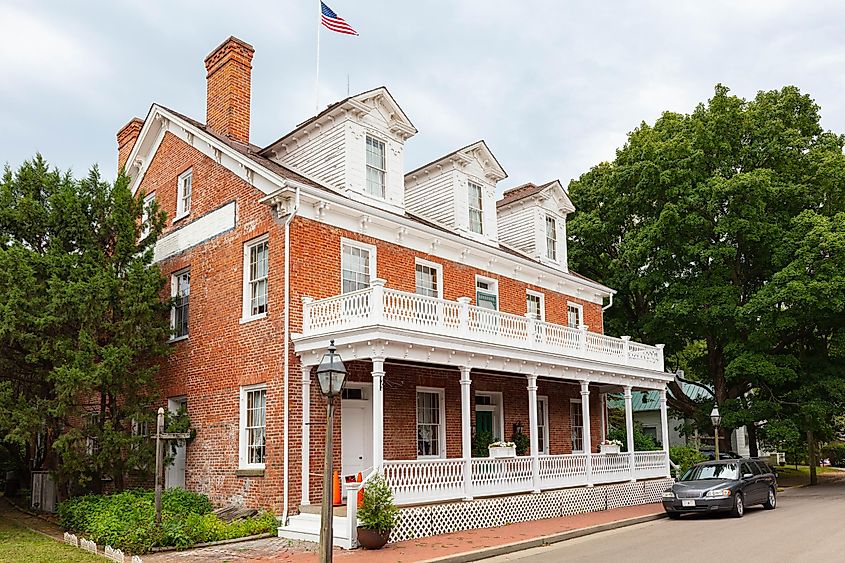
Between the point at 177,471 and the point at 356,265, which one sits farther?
the point at 177,471

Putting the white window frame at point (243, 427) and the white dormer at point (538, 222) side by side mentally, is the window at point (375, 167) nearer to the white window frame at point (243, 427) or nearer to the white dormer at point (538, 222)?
the white window frame at point (243, 427)

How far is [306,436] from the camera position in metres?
16.4

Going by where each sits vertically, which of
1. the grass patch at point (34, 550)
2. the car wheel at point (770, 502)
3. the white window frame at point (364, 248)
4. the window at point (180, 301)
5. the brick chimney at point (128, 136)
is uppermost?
the brick chimney at point (128, 136)

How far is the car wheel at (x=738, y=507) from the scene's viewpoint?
1905cm

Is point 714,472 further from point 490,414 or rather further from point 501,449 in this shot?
point 490,414

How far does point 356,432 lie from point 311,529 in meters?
3.65

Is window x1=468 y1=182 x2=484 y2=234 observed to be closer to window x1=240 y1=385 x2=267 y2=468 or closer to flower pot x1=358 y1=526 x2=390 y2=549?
window x1=240 y1=385 x2=267 y2=468

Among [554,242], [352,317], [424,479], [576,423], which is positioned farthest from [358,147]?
[576,423]

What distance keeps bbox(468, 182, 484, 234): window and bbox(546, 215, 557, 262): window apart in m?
4.48

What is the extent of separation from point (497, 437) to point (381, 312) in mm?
8658

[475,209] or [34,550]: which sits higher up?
[475,209]

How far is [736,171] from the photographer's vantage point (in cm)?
3188

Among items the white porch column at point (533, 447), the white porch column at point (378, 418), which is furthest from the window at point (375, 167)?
the white porch column at point (378, 418)

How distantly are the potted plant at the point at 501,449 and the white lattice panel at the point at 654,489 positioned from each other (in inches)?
225
